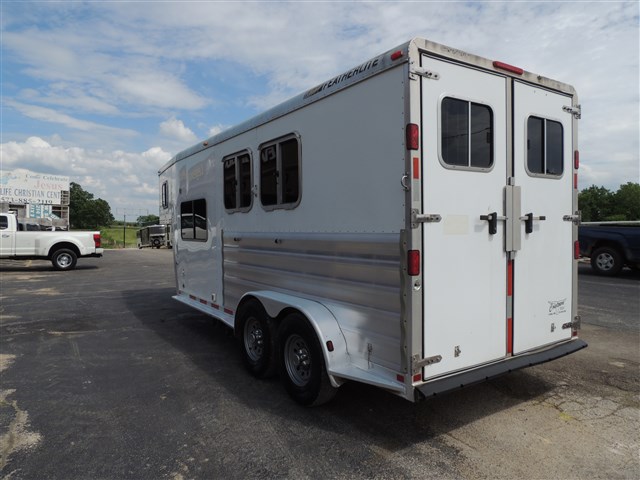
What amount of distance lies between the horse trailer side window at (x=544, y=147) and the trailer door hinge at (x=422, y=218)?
1230 mm

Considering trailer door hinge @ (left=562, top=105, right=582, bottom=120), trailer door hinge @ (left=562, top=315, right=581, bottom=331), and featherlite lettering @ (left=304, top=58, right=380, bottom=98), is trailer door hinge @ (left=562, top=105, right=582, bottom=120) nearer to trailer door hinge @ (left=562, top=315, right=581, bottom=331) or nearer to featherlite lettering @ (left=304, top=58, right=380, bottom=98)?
trailer door hinge @ (left=562, top=315, right=581, bottom=331)

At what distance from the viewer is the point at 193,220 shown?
21.9 feet

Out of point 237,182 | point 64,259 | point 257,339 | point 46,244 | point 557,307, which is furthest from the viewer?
point 64,259

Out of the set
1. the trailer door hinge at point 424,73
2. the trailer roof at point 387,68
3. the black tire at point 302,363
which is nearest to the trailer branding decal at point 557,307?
the trailer roof at point 387,68

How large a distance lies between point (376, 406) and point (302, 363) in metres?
0.74

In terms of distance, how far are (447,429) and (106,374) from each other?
3.59 m

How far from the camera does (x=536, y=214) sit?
391 centimetres

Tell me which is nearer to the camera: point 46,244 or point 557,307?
point 557,307

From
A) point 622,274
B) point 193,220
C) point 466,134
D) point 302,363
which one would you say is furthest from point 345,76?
point 622,274

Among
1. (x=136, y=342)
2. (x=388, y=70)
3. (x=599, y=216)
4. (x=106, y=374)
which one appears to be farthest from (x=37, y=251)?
(x=599, y=216)

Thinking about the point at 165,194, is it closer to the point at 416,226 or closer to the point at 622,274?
the point at 416,226

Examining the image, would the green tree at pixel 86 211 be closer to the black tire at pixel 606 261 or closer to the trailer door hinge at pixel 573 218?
the black tire at pixel 606 261

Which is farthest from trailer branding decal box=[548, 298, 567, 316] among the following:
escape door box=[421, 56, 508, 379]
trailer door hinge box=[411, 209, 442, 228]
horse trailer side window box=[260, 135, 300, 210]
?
horse trailer side window box=[260, 135, 300, 210]

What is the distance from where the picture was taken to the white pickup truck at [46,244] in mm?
14602
